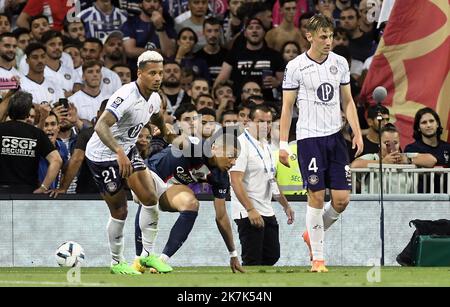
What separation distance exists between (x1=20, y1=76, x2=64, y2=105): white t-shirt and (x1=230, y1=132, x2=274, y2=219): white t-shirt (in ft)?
12.5

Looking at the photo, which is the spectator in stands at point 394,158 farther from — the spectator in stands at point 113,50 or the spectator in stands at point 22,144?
the spectator in stands at point 113,50

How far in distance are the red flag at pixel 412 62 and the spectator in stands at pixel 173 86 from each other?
273 centimetres

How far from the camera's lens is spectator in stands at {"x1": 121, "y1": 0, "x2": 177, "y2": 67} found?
78.7 ft

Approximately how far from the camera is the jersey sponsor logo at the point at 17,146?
19219 millimetres

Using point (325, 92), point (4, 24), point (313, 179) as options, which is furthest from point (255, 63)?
point (313, 179)

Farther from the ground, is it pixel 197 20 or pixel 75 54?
pixel 197 20

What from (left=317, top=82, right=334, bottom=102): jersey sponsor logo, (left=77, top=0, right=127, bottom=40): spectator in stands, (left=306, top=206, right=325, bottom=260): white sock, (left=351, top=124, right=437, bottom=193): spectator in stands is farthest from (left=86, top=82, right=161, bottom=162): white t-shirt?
(left=77, top=0, right=127, bottom=40): spectator in stands

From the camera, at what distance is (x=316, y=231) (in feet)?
52.0

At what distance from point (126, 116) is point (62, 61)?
6770 millimetres

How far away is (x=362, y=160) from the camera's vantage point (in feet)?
66.1

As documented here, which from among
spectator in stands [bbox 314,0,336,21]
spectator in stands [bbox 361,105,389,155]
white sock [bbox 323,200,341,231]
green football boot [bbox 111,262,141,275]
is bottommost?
green football boot [bbox 111,262,141,275]

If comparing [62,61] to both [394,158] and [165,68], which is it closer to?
[165,68]

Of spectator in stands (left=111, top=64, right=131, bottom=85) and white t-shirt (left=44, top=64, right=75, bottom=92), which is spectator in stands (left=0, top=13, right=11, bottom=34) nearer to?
white t-shirt (left=44, top=64, right=75, bottom=92)

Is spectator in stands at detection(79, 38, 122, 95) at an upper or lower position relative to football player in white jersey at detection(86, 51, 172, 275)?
upper
